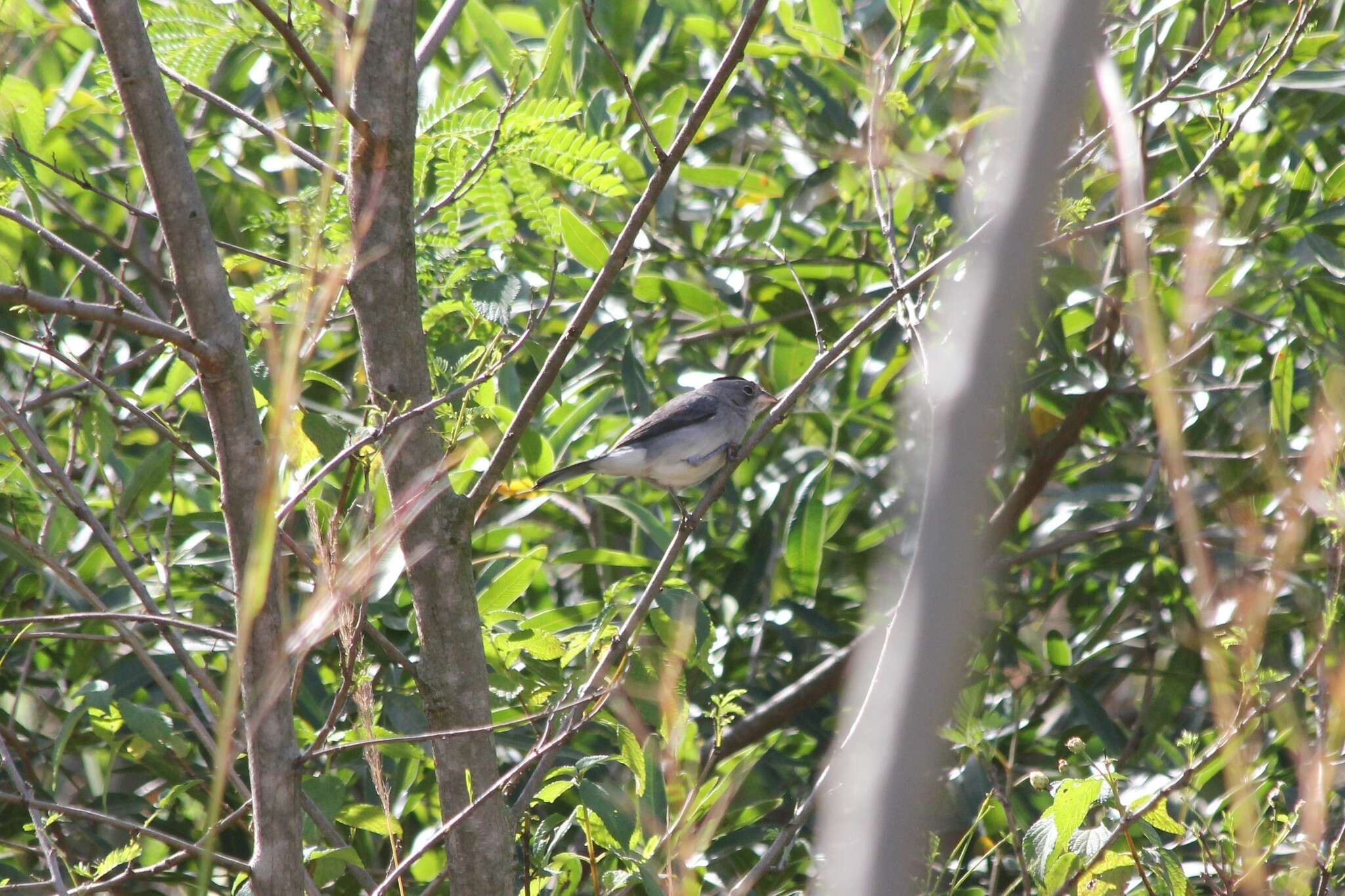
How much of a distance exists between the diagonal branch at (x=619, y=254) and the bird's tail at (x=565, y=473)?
118 centimetres

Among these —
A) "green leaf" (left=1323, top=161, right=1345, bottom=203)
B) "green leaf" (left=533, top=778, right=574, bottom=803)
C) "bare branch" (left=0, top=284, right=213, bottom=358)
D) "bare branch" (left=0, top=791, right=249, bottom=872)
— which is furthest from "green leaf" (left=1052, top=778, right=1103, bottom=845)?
"green leaf" (left=1323, top=161, right=1345, bottom=203)

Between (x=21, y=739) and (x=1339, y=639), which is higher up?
(x=21, y=739)

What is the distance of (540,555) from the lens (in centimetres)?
381

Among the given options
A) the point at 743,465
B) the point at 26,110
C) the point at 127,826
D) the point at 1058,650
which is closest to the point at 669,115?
the point at 743,465

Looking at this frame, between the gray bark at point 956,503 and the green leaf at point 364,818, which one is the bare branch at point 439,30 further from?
the gray bark at point 956,503

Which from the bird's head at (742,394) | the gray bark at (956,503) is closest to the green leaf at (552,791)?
the gray bark at (956,503)

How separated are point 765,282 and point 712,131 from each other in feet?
2.75

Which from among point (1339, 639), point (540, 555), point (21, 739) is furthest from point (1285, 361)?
point (21, 739)

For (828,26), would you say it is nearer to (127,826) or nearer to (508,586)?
(508,586)

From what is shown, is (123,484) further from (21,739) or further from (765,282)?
(765,282)

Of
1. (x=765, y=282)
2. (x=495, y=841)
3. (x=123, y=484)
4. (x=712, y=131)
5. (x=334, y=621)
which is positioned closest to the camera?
(x=334, y=621)

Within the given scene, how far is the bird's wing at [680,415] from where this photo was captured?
5488 millimetres

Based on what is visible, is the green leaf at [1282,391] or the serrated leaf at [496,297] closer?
the serrated leaf at [496,297]

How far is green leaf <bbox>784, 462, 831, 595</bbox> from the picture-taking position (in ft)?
13.6
